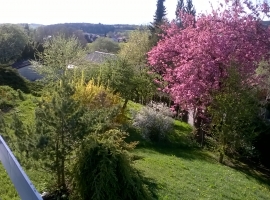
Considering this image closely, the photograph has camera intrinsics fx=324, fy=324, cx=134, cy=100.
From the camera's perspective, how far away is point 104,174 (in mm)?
4641

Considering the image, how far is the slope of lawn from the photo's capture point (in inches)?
290

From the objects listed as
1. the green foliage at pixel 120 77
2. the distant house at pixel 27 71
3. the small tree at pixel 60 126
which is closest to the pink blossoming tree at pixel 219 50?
the green foliage at pixel 120 77

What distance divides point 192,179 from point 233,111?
423 centimetres

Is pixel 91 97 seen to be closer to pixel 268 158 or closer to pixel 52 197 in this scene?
pixel 52 197

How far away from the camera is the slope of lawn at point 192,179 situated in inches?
290

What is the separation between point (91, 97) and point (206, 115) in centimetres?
578

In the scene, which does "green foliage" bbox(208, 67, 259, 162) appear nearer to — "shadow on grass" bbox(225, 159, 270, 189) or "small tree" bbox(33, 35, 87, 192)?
"shadow on grass" bbox(225, 159, 270, 189)

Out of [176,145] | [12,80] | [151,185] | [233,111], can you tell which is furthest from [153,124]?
[12,80]

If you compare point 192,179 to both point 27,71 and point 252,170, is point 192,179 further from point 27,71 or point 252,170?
point 27,71

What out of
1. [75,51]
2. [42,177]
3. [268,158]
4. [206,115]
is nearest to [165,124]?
[206,115]

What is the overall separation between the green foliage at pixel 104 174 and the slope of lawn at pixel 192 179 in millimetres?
1815

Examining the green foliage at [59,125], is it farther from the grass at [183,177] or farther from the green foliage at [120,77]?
the green foliage at [120,77]

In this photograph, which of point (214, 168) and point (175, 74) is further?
point (175, 74)

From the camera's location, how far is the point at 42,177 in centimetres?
665
